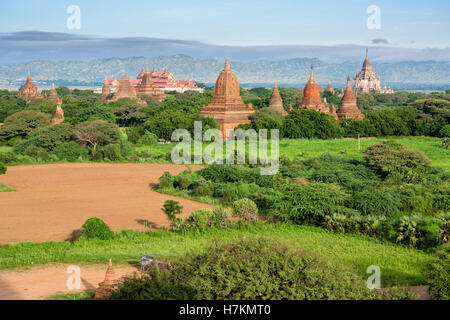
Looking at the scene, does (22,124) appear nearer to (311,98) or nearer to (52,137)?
(52,137)

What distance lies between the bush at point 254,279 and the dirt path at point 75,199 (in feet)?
28.3

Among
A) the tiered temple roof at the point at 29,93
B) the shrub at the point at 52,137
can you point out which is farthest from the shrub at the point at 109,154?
the tiered temple roof at the point at 29,93

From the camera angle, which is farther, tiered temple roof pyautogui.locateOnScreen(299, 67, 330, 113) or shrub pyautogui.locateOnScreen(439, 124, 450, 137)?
tiered temple roof pyautogui.locateOnScreen(299, 67, 330, 113)

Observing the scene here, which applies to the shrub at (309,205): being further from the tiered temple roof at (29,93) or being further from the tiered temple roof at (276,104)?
the tiered temple roof at (29,93)

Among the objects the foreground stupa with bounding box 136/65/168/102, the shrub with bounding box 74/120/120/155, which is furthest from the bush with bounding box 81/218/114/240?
the foreground stupa with bounding box 136/65/168/102

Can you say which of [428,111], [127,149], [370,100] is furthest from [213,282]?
[370,100]

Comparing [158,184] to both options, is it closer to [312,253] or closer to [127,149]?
[127,149]

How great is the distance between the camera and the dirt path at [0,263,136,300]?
1305cm

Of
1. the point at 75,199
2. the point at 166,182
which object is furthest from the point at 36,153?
the point at 75,199

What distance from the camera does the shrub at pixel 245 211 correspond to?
2027 cm

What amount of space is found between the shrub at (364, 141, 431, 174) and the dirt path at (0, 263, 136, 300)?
19.5 meters

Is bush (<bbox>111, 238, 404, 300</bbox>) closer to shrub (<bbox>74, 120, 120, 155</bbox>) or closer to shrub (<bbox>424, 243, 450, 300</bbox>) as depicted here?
shrub (<bbox>424, 243, 450, 300</bbox>)

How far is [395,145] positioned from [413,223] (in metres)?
15.5
